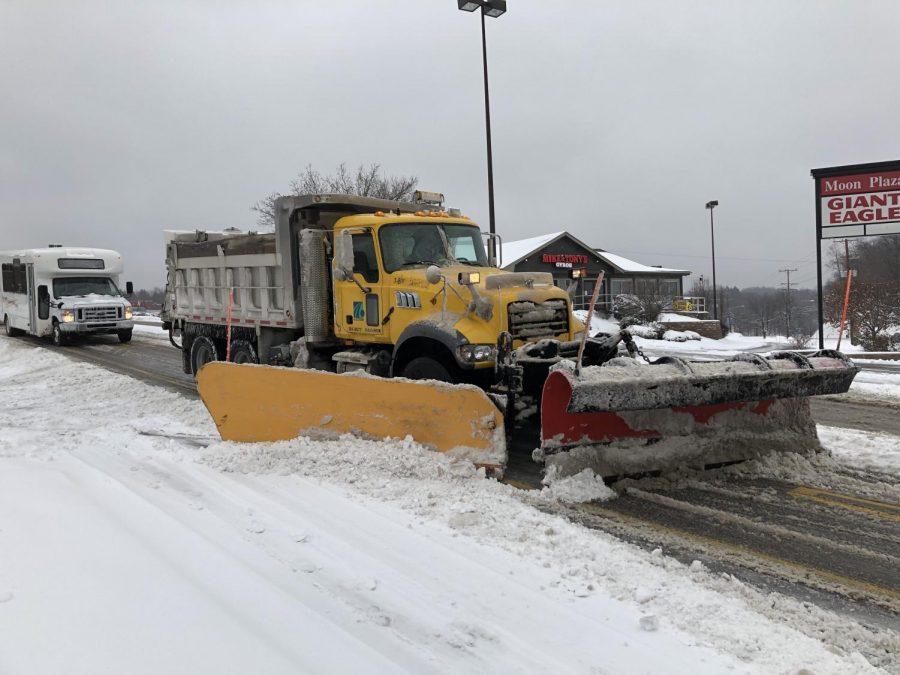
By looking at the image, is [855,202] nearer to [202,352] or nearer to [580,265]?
[202,352]

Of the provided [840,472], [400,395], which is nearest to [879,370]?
[840,472]

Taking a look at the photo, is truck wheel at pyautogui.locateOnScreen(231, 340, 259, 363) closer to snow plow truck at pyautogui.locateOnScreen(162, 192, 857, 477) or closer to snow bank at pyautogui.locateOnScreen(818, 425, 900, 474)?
snow plow truck at pyautogui.locateOnScreen(162, 192, 857, 477)

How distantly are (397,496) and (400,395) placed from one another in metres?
0.99

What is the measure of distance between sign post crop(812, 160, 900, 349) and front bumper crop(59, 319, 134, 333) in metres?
19.8

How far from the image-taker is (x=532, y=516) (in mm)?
4410

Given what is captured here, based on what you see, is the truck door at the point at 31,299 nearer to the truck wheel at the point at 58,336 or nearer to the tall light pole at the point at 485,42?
the truck wheel at the point at 58,336

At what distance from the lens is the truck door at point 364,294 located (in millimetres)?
7668

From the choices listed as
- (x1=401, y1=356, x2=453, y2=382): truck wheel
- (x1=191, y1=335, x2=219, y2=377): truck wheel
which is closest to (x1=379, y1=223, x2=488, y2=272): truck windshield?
(x1=401, y1=356, x2=453, y2=382): truck wheel

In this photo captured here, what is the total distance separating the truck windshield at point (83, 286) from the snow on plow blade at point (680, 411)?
774 inches

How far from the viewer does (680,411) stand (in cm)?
557

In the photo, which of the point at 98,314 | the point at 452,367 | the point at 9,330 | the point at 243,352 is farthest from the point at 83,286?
the point at 452,367

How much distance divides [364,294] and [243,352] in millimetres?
3192

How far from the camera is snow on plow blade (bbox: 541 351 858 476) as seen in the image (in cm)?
480

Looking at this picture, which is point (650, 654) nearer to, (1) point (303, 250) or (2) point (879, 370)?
(1) point (303, 250)
